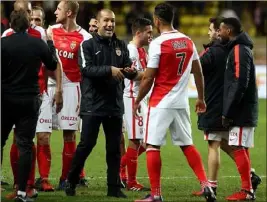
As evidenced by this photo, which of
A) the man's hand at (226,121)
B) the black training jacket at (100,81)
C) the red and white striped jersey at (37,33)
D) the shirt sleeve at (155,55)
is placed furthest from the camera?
the man's hand at (226,121)

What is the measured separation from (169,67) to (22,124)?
1640mm

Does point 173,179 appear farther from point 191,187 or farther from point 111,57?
point 111,57

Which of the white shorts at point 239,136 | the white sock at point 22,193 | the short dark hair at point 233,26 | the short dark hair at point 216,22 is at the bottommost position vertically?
the white sock at point 22,193

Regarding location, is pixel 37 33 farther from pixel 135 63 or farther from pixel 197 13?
pixel 197 13

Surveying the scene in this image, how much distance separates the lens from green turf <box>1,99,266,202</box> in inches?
446

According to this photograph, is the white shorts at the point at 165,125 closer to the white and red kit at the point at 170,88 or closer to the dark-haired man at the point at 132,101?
the white and red kit at the point at 170,88

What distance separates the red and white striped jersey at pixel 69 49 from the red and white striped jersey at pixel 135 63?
62cm

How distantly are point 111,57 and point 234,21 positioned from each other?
4.99 feet

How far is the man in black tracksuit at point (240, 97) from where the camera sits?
11156 millimetres

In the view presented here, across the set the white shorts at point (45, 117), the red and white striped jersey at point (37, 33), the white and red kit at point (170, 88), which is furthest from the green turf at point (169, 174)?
the red and white striped jersey at point (37, 33)

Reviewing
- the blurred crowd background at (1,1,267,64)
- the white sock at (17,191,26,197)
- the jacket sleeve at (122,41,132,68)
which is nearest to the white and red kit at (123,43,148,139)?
the jacket sleeve at (122,41,132,68)

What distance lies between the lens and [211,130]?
11500mm

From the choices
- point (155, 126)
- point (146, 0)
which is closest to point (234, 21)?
point (155, 126)

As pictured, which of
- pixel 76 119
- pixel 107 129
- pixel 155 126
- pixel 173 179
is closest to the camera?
pixel 155 126
